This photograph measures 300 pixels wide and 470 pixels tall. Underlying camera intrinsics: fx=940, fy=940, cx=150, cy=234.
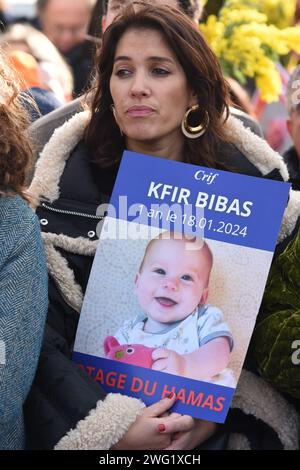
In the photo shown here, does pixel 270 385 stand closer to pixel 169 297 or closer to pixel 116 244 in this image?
pixel 169 297

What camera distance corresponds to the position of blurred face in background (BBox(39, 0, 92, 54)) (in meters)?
5.99

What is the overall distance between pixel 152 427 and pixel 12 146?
830 millimetres

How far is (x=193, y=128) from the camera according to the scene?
2.92 meters

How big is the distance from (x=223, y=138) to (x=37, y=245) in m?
0.75

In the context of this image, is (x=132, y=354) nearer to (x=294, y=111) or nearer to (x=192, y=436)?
(x=192, y=436)

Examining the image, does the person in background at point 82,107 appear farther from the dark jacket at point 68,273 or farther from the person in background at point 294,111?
the dark jacket at point 68,273

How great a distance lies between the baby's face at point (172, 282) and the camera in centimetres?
248

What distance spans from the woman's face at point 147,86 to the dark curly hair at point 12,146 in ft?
1.18

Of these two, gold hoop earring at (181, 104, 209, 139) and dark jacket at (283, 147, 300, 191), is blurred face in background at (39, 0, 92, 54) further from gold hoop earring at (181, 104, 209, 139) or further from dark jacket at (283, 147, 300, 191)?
gold hoop earring at (181, 104, 209, 139)

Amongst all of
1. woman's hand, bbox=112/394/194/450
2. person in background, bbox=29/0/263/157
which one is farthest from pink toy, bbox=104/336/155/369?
person in background, bbox=29/0/263/157

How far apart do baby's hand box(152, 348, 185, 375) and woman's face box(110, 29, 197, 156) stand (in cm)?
70

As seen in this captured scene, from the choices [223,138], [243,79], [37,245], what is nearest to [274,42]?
[243,79]

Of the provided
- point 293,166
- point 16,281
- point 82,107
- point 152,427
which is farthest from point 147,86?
point 293,166

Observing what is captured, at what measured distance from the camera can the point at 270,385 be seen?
261 cm
